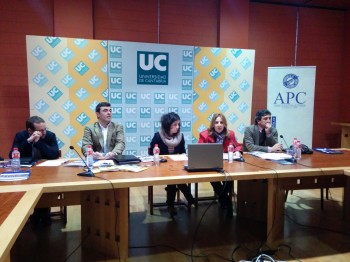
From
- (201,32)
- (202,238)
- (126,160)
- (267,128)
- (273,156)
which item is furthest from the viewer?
(201,32)

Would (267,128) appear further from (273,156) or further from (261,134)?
(273,156)

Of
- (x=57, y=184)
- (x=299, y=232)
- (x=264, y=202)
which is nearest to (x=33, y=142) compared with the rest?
(x=57, y=184)

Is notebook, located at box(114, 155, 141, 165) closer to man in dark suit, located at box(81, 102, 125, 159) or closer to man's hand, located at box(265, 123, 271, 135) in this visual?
man in dark suit, located at box(81, 102, 125, 159)

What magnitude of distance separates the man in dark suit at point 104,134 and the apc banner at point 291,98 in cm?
281

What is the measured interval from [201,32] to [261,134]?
2.41 metres

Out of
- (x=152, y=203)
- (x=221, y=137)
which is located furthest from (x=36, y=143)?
(x=221, y=137)

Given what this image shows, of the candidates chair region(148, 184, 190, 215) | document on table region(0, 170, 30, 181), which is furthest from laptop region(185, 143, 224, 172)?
document on table region(0, 170, 30, 181)

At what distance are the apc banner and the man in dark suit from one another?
2809mm

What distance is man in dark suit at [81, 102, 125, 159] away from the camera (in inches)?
124

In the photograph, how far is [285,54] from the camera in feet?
18.2

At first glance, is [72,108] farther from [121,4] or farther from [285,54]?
[285,54]

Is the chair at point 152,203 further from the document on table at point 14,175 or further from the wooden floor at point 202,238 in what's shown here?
the document on table at point 14,175

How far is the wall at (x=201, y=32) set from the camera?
4414 mm

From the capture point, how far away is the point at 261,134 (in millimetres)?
3518
